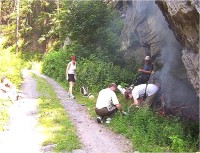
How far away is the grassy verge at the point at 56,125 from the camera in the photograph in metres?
8.85

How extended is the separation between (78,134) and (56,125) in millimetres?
1189

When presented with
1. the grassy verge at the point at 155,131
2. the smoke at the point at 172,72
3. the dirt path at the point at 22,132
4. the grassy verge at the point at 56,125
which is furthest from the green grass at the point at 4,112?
the smoke at the point at 172,72

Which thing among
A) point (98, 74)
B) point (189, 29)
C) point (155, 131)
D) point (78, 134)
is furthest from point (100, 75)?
point (155, 131)

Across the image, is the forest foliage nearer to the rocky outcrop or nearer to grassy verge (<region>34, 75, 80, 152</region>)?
grassy verge (<region>34, 75, 80, 152</region>)

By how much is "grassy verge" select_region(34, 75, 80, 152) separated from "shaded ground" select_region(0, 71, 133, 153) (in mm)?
224

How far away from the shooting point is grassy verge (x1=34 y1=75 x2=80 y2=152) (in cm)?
885

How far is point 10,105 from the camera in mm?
13859

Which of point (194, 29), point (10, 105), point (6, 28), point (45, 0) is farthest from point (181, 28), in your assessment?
point (6, 28)

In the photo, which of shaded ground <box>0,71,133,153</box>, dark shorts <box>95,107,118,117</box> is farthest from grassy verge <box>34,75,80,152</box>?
dark shorts <box>95,107,118,117</box>

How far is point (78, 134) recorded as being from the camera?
9.91 m

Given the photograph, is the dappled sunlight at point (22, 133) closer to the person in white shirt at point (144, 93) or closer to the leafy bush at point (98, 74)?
the person in white shirt at point (144, 93)

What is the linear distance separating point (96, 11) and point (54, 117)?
1086cm

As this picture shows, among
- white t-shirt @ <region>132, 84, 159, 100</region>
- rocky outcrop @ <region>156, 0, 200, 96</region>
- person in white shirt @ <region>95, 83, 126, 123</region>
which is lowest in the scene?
person in white shirt @ <region>95, 83, 126, 123</region>

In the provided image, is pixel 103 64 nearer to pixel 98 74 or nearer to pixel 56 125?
pixel 98 74
